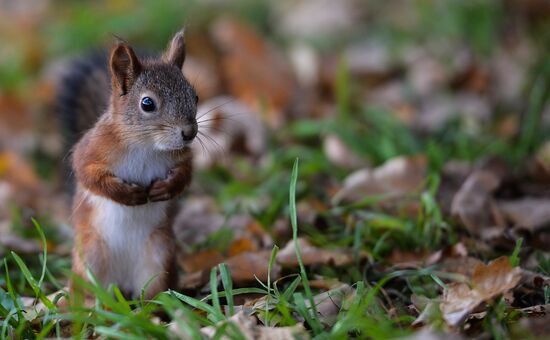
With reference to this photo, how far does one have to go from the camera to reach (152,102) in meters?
2.77

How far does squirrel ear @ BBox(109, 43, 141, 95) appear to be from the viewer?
9.00ft

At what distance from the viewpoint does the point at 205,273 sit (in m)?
3.09

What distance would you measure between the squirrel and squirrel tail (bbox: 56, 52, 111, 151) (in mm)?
624

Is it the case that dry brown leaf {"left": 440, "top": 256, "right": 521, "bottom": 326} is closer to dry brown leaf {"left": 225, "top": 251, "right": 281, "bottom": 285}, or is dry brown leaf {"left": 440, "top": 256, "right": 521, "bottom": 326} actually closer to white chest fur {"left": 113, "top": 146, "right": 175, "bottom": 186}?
dry brown leaf {"left": 225, "top": 251, "right": 281, "bottom": 285}

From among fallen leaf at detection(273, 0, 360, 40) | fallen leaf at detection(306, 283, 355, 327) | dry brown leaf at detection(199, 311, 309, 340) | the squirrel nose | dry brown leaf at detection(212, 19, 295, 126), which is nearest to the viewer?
dry brown leaf at detection(199, 311, 309, 340)

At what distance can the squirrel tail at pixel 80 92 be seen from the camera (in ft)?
11.8

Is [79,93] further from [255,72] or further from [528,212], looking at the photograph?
[528,212]

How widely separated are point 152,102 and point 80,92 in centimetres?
102

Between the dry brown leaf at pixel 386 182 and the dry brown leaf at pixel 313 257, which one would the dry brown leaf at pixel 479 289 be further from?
the dry brown leaf at pixel 386 182

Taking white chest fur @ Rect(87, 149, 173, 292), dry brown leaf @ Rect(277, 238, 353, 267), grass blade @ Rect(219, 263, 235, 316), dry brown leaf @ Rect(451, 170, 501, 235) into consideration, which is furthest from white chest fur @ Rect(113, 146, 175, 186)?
dry brown leaf @ Rect(451, 170, 501, 235)

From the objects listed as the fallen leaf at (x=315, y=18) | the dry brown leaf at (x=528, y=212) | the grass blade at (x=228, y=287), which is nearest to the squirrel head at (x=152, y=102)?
the grass blade at (x=228, y=287)

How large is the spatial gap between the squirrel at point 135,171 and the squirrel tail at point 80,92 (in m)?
0.62

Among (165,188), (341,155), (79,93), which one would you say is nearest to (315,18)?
(341,155)

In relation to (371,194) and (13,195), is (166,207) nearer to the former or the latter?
(371,194)
